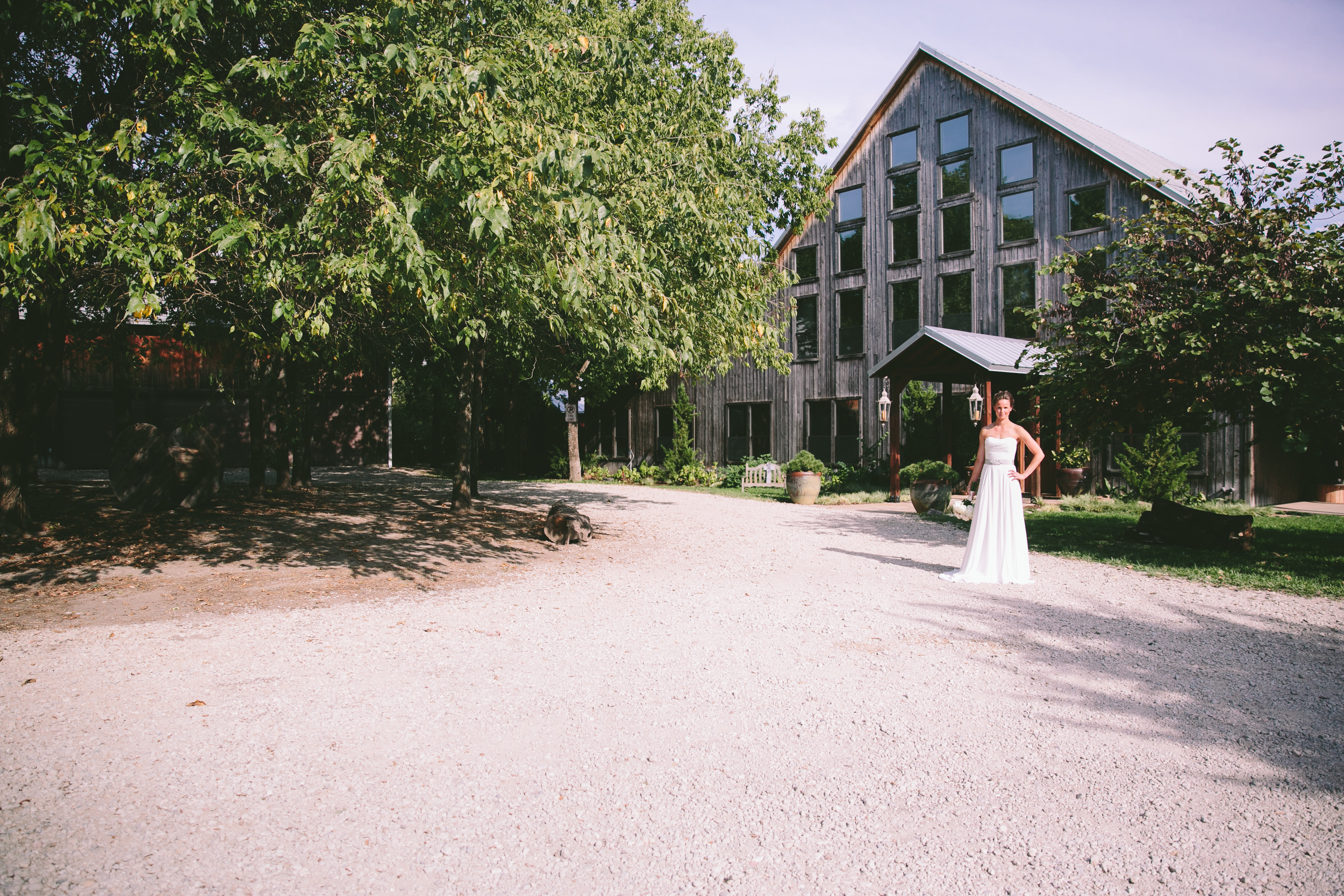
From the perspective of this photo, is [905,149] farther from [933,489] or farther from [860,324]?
[933,489]

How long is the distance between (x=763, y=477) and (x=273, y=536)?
13993 millimetres

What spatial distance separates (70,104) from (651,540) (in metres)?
8.52

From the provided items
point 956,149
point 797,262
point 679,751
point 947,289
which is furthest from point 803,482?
point 679,751

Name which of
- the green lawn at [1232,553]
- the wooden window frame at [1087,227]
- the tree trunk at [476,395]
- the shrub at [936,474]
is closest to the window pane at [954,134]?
the wooden window frame at [1087,227]

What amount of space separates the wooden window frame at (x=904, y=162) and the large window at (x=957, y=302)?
3499mm

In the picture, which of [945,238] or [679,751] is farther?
[945,238]

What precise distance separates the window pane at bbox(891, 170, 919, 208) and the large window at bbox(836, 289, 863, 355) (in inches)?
104

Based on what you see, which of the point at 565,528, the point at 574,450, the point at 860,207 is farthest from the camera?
the point at 574,450

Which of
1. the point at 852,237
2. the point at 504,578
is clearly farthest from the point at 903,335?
the point at 504,578

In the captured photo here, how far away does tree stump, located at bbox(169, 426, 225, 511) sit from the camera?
481 inches

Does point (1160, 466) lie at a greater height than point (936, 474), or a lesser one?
greater

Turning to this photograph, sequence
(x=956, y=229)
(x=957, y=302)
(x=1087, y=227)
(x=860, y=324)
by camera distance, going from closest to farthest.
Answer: (x=1087, y=227)
(x=957, y=302)
(x=956, y=229)
(x=860, y=324)

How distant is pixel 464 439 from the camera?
14.3 m

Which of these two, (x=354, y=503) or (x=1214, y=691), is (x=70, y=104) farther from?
(x=1214, y=691)
